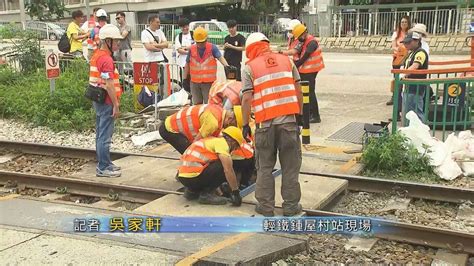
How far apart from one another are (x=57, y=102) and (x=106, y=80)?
4363mm

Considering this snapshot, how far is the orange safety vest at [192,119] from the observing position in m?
5.83

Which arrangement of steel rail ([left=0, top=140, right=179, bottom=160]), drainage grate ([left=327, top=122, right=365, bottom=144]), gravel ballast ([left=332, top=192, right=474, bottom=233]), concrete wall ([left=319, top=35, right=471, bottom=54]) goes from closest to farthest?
gravel ballast ([left=332, top=192, right=474, bottom=233]) < steel rail ([left=0, top=140, right=179, bottom=160]) < drainage grate ([left=327, top=122, right=365, bottom=144]) < concrete wall ([left=319, top=35, right=471, bottom=54])

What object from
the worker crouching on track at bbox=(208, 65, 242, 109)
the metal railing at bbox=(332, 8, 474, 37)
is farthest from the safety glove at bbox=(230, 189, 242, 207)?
the metal railing at bbox=(332, 8, 474, 37)

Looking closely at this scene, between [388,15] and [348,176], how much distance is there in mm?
24430

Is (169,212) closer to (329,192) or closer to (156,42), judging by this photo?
(329,192)

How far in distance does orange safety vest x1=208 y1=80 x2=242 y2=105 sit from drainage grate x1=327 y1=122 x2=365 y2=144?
2.90m

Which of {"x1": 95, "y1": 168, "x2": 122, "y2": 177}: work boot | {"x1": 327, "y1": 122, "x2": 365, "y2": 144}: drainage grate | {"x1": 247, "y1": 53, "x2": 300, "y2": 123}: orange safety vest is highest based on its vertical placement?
{"x1": 247, "y1": 53, "x2": 300, "y2": 123}: orange safety vest

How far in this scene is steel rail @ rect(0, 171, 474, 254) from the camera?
4.92m

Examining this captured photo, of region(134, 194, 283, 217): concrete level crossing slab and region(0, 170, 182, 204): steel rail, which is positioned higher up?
region(134, 194, 283, 217): concrete level crossing slab

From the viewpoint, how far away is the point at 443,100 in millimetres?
8148

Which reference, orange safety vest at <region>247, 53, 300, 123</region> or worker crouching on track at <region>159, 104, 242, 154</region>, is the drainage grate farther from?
orange safety vest at <region>247, 53, 300, 123</region>

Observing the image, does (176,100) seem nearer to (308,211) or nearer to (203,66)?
(203,66)

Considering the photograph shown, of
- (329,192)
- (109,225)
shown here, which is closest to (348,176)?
(329,192)

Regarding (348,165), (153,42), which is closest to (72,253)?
(348,165)
